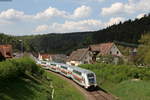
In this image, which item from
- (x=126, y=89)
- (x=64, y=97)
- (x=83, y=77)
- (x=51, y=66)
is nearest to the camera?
(x=64, y=97)

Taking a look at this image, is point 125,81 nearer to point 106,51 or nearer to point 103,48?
point 106,51

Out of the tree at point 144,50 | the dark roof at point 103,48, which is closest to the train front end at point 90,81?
the tree at point 144,50

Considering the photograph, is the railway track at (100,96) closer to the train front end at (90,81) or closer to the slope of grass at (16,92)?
the train front end at (90,81)

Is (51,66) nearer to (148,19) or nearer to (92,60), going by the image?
(92,60)

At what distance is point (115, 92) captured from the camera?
43031mm

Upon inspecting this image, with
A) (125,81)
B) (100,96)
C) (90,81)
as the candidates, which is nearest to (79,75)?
(90,81)

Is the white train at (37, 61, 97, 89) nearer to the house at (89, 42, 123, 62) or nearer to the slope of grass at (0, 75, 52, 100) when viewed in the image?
the slope of grass at (0, 75, 52, 100)

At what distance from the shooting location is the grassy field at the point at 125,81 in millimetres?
37850

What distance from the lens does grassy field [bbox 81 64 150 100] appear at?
37850 millimetres

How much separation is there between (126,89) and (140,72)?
11.1 m

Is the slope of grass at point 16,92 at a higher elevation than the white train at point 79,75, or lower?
higher

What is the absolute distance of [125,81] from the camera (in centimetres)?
4869

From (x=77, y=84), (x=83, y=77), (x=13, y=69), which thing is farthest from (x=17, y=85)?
(x=77, y=84)

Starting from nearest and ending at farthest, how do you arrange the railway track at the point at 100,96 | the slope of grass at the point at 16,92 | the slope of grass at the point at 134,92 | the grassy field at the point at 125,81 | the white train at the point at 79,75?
1. the slope of grass at the point at 16,92
2. the slope of grass at the point at 134,92
3. the grassy field at the point at 125,81
4. the railway track at the point at 100,96
5. the white train at the point at 79,75
